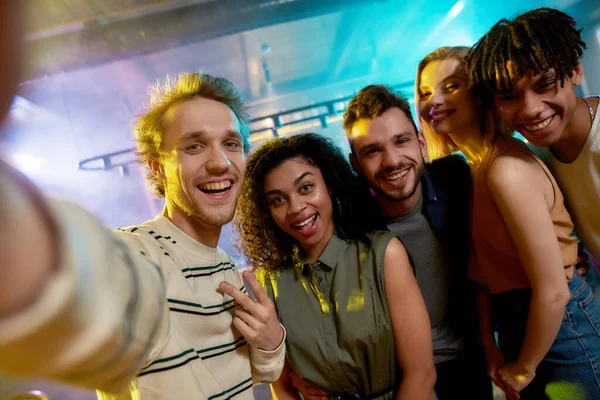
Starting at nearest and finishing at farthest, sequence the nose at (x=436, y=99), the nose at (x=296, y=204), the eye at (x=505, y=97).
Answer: the eye at (x=505, y=97), the nose at (x=296, y=204), the nose at (x=436, y=99)

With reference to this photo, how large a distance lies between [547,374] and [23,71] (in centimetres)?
190

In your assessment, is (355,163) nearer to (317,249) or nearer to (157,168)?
(317,249)

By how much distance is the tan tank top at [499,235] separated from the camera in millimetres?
1316

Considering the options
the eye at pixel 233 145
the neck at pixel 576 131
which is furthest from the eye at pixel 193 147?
the neck at pixel 576 131

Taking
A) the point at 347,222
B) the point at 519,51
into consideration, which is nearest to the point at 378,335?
the point at 347,222

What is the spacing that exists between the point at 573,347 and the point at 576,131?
2.77 ft

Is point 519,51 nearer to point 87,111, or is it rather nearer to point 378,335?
point 378,335

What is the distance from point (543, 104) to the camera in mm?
1267

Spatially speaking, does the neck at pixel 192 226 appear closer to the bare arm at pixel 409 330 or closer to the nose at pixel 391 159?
the bare arm at pixel 409 330

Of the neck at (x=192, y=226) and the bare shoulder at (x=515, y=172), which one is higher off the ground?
the neck at (x=192, y=226)

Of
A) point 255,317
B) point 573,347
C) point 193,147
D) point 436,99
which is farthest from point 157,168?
point 573,347

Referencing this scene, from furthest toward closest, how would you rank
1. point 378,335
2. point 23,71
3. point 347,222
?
1. point 347,222
2. point 378,335
3. point 23,71

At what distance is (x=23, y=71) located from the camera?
25 cm

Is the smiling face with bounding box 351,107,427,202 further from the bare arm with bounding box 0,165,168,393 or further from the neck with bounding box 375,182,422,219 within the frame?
→ the bare arm with bounding box 0,165,168,393
